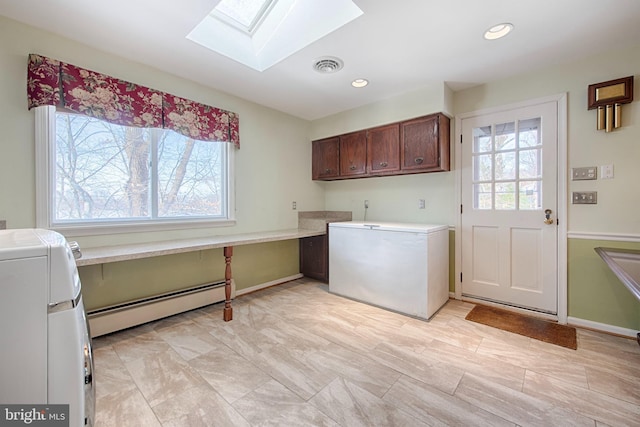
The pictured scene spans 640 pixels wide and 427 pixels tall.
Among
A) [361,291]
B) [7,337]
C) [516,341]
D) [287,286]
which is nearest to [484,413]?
[516,341]

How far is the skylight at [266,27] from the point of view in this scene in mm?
2055

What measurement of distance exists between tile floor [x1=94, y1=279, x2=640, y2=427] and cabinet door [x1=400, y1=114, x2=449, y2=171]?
1.62 m

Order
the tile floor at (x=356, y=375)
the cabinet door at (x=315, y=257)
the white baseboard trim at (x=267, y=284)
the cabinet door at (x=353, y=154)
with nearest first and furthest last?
the tile floor at (x=356, y=375) → the white baseboard trim at (x=267, y=284) → the cabinet door at (x=353, y=154) → the cabinet door at (x=315, y=257)

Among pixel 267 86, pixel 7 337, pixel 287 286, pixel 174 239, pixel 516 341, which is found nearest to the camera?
pixel 7 337

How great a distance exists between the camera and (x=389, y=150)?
332cm

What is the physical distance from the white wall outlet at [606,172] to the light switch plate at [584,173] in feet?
0.12

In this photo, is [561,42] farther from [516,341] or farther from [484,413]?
[484,413]

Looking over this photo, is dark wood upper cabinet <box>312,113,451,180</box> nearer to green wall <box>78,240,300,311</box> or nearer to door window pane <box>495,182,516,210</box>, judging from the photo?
door window pane <box>495,182,516,210</box>

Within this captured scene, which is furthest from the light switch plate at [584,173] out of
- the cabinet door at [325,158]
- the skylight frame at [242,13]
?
the skylight frame at [242,13]

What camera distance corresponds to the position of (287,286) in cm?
373

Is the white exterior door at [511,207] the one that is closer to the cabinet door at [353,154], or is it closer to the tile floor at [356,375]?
the tile floor at [356,375]

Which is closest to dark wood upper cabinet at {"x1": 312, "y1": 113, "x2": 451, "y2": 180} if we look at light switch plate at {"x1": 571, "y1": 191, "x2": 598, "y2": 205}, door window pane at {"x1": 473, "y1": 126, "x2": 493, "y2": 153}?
door window pane at {"x1": 473, "y1": 126, "x2": 493, "y2": 153}

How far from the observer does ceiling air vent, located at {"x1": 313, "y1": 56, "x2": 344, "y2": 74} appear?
8.05 ft

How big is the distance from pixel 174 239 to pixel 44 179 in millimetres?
1078
